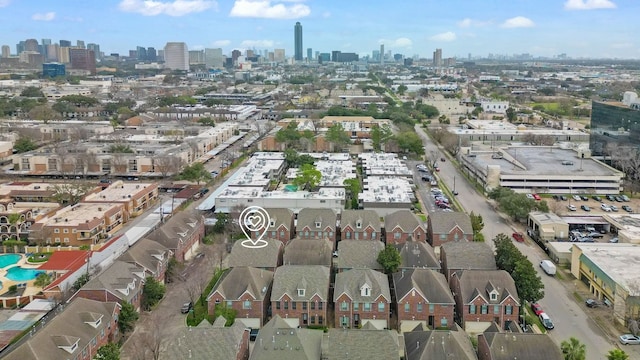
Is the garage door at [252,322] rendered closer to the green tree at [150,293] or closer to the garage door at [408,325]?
the green tree at [150,293]

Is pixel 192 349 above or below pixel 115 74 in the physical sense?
below

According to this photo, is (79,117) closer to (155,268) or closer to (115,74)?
(155,268)

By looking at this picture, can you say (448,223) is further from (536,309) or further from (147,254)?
(147,254)

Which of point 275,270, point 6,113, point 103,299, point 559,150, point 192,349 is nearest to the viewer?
point 192,349

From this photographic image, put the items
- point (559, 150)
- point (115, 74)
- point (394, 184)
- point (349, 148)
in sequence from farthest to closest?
point (115, 74) < point (349, 148) < point (559, 150) < point (394, 184)

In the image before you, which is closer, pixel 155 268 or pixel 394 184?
pixel 155 268

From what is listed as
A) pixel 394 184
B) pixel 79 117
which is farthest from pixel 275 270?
pixel 79 117
